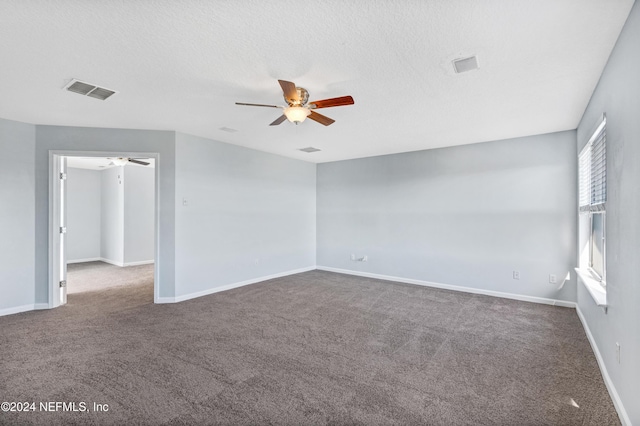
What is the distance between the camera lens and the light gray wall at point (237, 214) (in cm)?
455

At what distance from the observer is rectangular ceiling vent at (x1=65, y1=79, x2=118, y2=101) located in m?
2.78

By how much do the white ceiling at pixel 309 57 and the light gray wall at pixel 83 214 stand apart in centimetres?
494

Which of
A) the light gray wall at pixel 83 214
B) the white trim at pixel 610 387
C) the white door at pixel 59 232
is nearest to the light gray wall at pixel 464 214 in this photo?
the white trim at pixel 610 387

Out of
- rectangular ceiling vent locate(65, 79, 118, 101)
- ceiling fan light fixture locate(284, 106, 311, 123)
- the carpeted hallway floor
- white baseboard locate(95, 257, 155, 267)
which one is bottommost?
the carpeted hallway floor

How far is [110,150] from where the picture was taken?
13.8ft

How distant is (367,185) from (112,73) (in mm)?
4622

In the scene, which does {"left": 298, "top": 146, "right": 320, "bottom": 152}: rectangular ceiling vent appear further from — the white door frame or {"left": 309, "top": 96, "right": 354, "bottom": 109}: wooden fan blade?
the white door frame

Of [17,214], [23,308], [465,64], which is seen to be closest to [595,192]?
[465,64]

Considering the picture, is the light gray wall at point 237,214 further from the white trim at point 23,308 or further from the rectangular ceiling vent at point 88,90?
the white trim at point 23,308

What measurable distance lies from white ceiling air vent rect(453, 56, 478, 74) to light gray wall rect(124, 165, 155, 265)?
7670 mm

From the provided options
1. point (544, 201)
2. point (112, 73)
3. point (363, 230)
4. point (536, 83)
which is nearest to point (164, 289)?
point (112, 73)

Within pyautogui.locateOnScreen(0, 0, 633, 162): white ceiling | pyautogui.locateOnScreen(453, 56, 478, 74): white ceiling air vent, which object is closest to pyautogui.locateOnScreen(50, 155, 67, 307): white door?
pyautogui.locateOnScreen(0, 0, 633, 162): white ceiling

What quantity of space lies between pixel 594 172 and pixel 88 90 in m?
5.06

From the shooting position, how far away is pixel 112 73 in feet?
8.41
